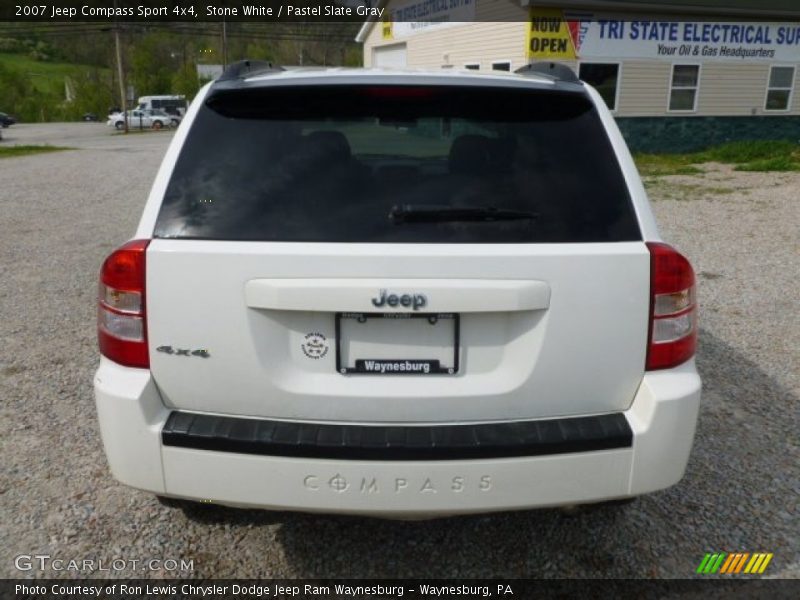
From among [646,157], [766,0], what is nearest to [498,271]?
[646,157]

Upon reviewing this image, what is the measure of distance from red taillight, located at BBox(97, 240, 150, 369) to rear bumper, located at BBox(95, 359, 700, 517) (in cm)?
7

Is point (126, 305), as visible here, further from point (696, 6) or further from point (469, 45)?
point (469, 45)

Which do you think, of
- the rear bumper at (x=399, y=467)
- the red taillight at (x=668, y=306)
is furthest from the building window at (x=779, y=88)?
the rear bumper at (x=399, y=467)

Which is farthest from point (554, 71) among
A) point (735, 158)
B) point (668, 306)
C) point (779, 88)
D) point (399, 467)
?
point (779, 88)

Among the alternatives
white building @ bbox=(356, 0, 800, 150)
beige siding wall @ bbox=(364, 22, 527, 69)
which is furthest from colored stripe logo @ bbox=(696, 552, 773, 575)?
white building @ bbox=(356, 0, 800, 150)

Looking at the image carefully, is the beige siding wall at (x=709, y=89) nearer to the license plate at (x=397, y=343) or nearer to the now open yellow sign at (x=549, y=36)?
the now open yellow sign at (x=549, y=36)

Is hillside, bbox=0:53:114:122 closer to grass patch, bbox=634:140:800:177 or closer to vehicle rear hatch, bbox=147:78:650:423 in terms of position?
grass patch, bbox=634:140:800:177

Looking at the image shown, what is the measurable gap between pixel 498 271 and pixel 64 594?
6.67ft

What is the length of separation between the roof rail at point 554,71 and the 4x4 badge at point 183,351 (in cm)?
164

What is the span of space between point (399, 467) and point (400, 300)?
1.69 feet

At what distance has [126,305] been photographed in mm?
2199

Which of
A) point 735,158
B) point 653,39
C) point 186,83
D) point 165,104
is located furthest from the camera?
point 186,83

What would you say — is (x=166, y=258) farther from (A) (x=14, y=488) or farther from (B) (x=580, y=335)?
(A) (x=14, y=488)

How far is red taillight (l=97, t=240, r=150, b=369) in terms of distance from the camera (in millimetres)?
2160
